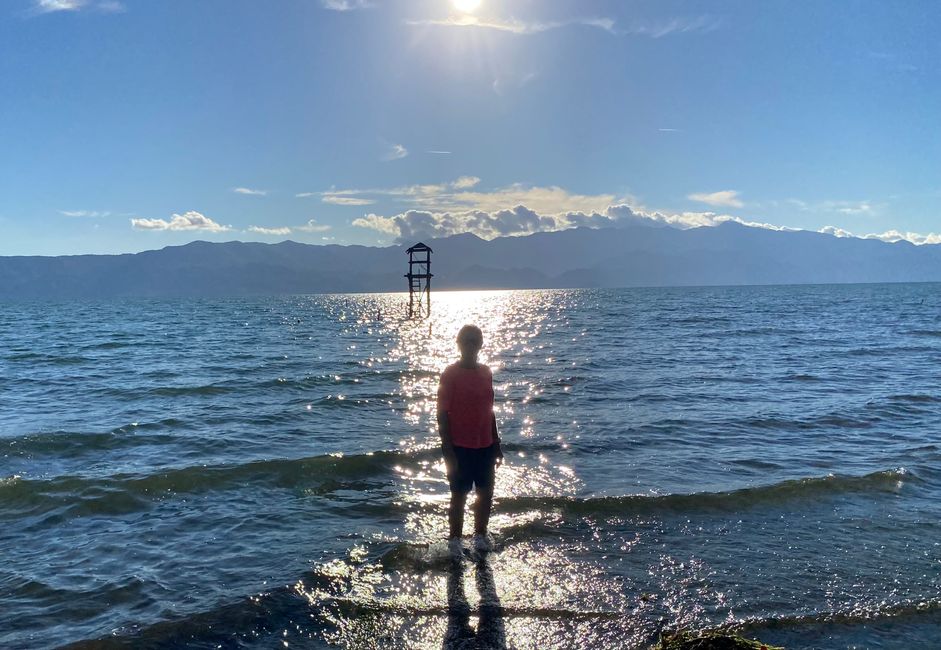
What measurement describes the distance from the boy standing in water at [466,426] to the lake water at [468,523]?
27.5 inches

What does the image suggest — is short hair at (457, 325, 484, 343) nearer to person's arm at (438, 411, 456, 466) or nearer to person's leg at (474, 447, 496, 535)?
person's arm at (438, 411, 456, 466)

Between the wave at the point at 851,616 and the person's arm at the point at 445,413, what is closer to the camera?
the wave at the point at 851,616

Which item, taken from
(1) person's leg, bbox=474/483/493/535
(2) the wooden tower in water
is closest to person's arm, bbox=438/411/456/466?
(1) person's leg, bbox=474/483/493/535

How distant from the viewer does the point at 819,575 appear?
A: 612 centimetres

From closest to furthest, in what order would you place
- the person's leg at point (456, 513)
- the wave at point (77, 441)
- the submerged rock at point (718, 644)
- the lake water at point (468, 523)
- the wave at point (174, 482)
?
the submerged rock at point (718, 644), the lake water at point (468, 523), the person's leg at point (456, 513), the wave at point (174, 482), the wave at point (77, 441)

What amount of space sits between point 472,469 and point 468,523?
44.4 inches

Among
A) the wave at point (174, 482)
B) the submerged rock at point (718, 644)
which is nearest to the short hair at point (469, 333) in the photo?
the submerged rock at point (718, 644)

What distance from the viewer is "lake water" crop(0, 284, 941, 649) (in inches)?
212

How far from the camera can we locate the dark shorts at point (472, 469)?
22.7 feet

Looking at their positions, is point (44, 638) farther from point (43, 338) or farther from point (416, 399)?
point (43, 338)

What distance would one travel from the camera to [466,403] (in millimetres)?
6797

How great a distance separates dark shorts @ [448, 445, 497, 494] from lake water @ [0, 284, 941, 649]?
0.77 metres

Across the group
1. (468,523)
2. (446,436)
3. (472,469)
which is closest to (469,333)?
(446,436)

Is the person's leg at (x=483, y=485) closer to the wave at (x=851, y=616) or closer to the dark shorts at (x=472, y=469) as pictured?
the dark shorts at (x=472, y=469)
